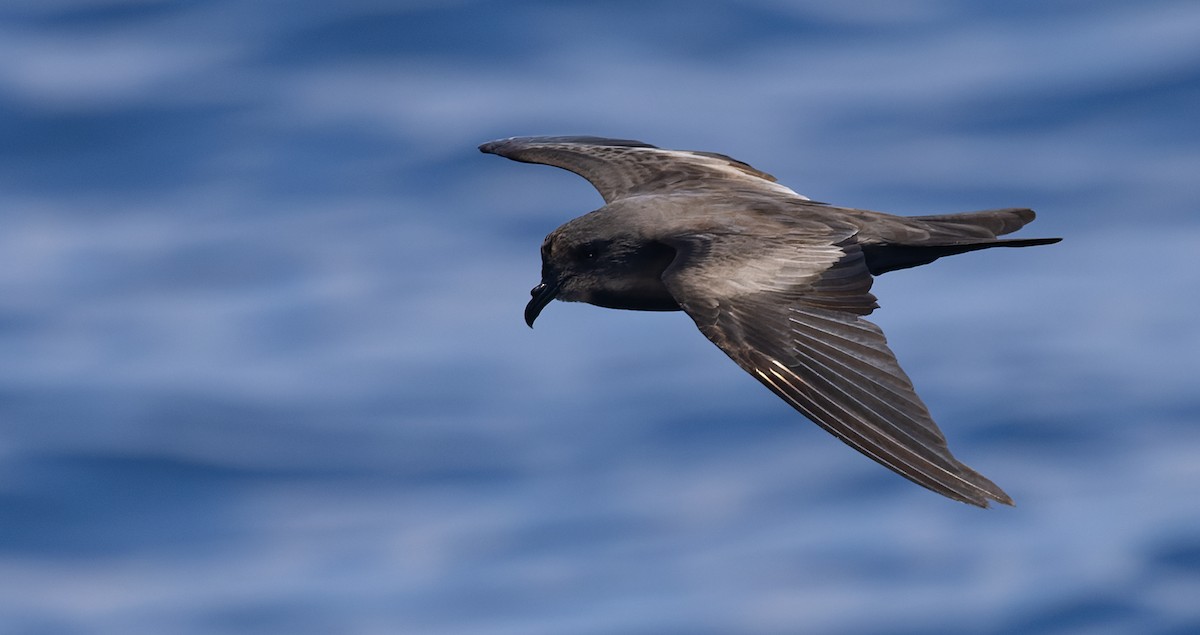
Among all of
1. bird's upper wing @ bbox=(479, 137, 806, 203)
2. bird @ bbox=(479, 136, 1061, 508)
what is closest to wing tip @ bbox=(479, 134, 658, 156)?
bird's upper wing @ bbox=(479, 137, 806, 203)

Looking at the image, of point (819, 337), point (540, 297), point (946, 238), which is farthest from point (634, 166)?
point (819, 337)

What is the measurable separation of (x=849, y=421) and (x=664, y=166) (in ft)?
10.6

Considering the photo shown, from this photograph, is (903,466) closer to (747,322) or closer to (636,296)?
(747,322)

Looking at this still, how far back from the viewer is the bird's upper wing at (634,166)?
31.7ft

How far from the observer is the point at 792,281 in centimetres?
779

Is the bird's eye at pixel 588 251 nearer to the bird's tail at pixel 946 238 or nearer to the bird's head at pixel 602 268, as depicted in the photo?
the bird's head at pixel 602 268

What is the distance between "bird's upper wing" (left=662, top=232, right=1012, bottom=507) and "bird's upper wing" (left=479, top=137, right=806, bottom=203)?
1.37 metres

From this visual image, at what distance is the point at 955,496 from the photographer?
21.1ft

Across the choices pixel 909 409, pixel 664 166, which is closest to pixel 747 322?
pixel 909 409

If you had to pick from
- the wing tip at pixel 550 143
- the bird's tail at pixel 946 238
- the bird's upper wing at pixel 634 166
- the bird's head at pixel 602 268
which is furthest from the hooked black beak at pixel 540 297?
the wing tip at pixel 550 143

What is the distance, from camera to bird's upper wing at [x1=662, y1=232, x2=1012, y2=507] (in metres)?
6.82

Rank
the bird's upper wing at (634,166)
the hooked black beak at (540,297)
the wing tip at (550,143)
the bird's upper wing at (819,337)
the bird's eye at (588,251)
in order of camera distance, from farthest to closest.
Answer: the wing tip at (550,143)
the bird's upper wing at (634,166)
the hooked black beak at (540,297)
the bird's eye at (588,251)
the bird's upper wing at (819,337)

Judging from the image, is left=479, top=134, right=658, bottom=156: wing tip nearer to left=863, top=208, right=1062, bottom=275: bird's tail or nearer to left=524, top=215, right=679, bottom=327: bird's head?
left=524, top=215, right=679, bottom=327: bird's head

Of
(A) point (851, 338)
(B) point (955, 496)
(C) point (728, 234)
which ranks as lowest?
(B) point (955, 496)
